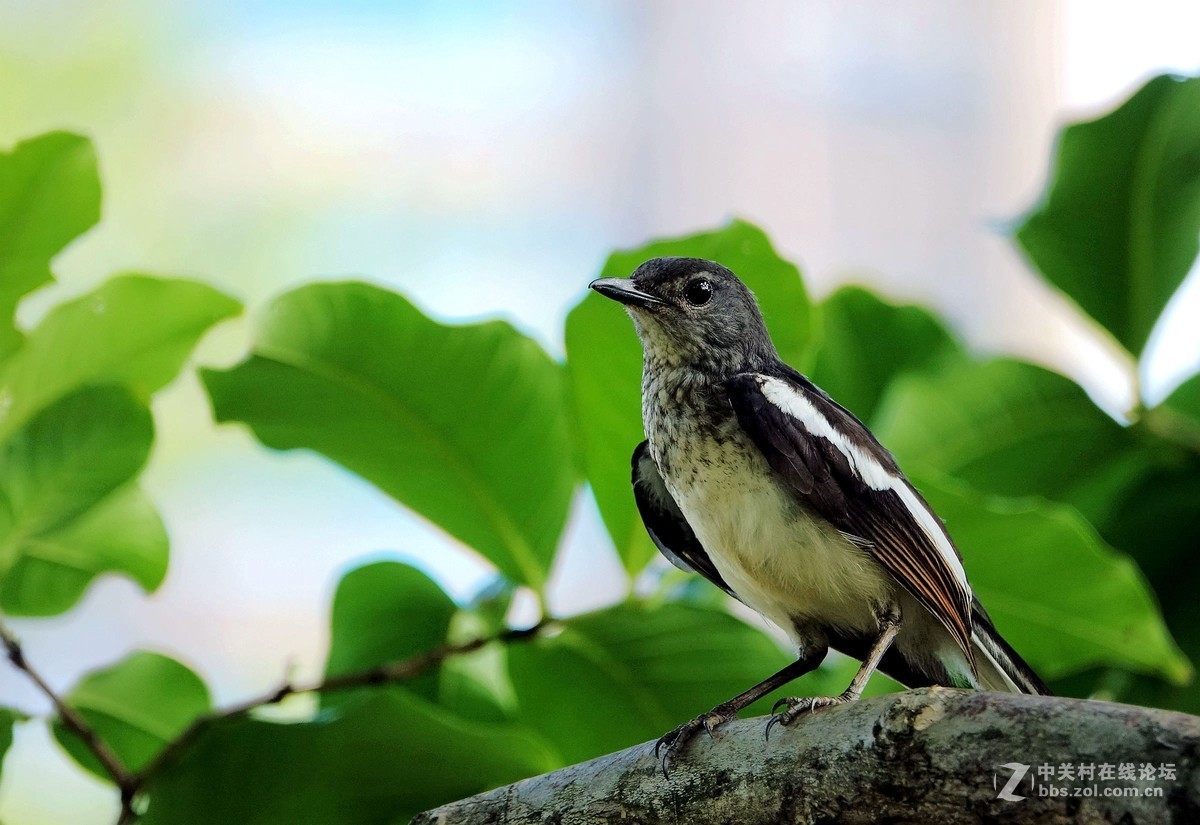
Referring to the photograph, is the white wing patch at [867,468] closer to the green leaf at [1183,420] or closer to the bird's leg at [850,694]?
the bird's leg at [850,694]

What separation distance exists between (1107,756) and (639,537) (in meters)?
0.75

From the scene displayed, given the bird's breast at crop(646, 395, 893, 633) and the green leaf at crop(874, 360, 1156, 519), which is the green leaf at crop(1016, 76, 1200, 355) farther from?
the bird's breast at crop(646, 395, 893, 633)

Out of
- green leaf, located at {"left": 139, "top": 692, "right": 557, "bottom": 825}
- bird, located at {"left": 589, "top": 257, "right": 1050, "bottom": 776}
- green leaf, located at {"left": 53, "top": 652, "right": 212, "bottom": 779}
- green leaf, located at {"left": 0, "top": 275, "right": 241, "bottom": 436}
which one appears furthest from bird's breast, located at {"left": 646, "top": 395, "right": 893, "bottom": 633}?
green leaf, located at {"left": 53, "top": 652, "right": 212, "bottom": 779}

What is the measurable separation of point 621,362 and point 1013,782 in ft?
2.48

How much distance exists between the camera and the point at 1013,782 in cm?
77

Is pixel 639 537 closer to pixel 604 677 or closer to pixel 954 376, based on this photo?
pixel 604 677

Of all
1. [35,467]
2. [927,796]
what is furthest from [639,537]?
[35,467]

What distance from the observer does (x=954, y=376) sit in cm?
161

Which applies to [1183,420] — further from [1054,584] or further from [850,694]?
[850,694]

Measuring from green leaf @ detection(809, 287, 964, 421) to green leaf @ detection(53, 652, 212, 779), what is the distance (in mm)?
1096

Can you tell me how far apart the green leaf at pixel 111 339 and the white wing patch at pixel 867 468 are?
72 cm

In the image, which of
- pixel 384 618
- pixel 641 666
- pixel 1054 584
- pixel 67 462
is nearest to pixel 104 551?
pixel 67 462

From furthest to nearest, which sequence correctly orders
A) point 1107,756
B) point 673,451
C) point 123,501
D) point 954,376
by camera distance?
point 954,376 < point 123,501 < point 673,451 < point 1107,756

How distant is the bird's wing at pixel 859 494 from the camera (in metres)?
1.13
